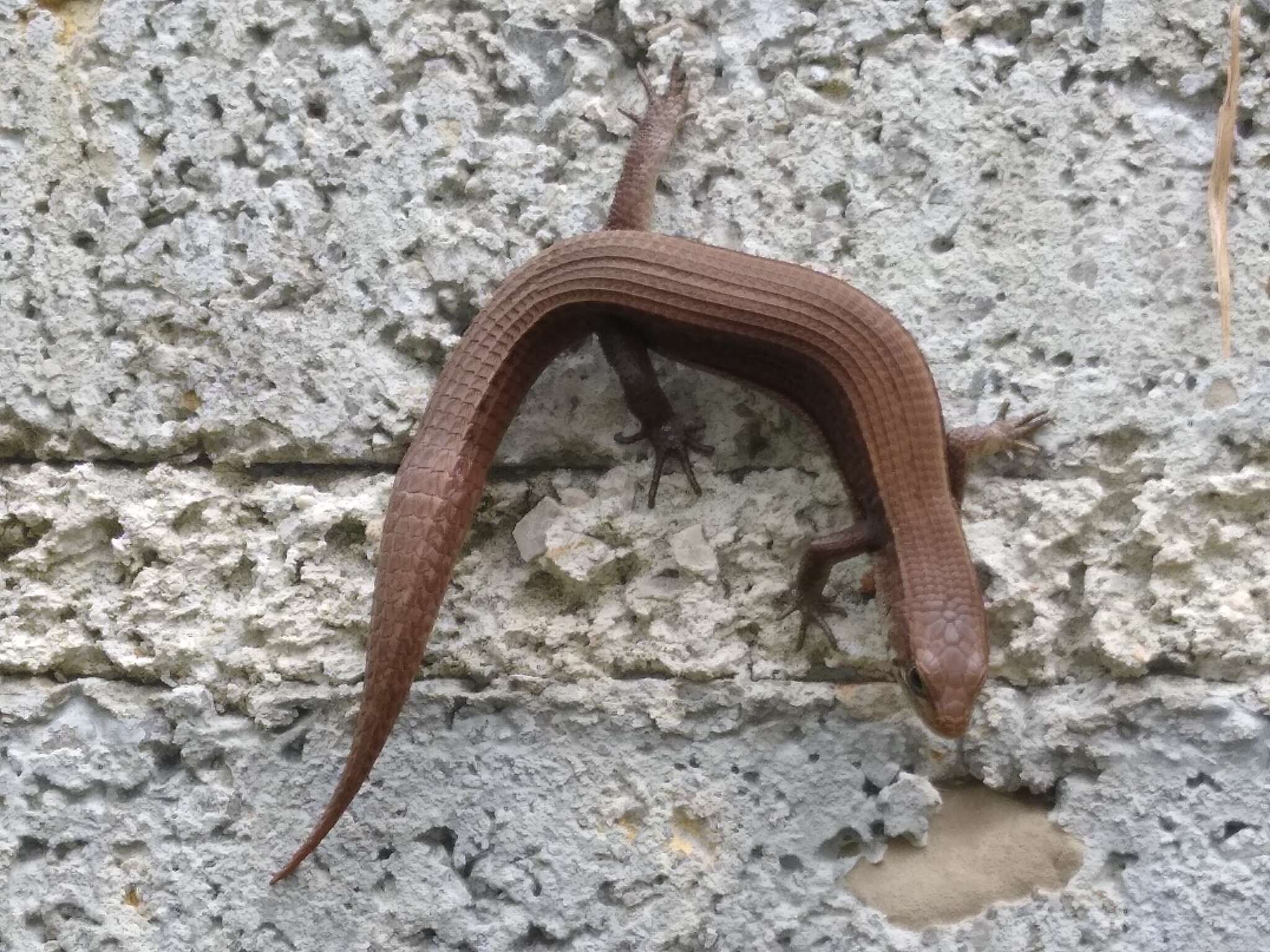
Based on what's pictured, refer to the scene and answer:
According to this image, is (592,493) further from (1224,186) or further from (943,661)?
(1224,186)

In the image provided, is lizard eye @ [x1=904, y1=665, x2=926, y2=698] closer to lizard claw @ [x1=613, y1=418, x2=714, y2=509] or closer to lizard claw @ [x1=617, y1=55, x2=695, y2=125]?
lizard claw @ [x1=613, y1=418, x2=714, y2=509]

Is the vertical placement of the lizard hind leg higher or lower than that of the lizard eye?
higher

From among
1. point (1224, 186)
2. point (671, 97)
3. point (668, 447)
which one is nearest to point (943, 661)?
point (668, 447)

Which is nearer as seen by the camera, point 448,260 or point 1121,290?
point 1121,290

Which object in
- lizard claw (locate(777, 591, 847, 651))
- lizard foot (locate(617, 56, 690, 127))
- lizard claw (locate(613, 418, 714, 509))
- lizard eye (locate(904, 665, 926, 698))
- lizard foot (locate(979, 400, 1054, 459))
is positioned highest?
lizard foot (locate(617, 56, 690, 127))

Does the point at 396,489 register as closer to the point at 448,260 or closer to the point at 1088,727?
the point at 448,260

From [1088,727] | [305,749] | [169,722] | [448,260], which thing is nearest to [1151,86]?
[1088,727]

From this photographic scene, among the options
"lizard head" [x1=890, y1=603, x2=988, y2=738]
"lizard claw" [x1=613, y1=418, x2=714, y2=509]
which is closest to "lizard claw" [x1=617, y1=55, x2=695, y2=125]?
"lizard claw" [x1=613, y1=418, x2=714, y2=509]
